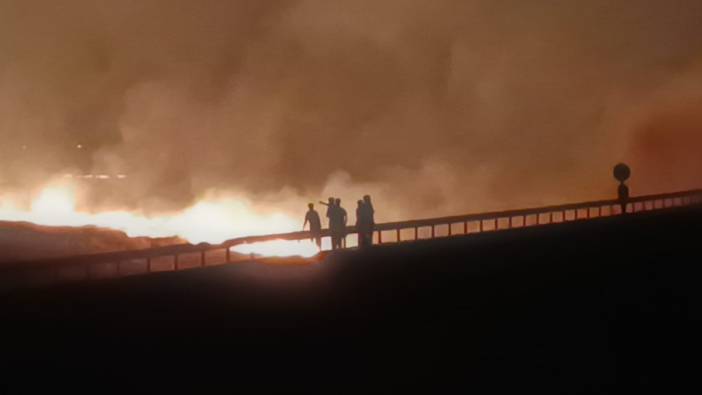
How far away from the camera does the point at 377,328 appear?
45.1 ft

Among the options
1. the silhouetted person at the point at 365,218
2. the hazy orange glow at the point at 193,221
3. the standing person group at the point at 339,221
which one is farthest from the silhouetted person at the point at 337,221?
the hazy orange glow at the point at 193,221

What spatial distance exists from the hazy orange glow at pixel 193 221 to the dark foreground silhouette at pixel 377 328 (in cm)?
1474

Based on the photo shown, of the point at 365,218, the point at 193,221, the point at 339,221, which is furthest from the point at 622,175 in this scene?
the point at 193,221

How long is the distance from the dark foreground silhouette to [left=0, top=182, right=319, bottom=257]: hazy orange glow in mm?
14740

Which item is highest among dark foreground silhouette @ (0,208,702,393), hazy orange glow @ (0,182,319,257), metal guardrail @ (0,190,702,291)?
hazy orange glow @ (0,182,319,257)

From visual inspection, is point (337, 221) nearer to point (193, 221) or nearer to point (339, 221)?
point (339, 221)

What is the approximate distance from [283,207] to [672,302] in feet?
119

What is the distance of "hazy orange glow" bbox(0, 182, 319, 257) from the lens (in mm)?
40750

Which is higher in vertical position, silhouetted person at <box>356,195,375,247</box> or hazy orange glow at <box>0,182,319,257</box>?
hazy orange glow at <box>0,182,319,257</box>

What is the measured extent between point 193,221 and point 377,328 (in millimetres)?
33133

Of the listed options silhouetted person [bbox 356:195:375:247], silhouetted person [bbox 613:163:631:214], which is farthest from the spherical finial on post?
silhouetted person [bbox 356:195:375:247]

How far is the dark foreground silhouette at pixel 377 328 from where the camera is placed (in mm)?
10656

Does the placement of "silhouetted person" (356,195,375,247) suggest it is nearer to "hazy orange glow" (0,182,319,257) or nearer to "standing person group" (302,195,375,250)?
"standing person group" (302,195,375,250)

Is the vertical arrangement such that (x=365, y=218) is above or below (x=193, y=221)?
below
